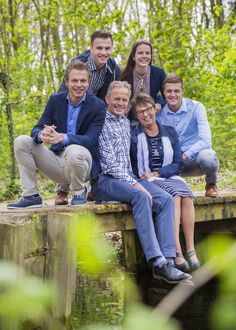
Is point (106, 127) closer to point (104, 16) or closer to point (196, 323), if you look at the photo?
point (196, 323)

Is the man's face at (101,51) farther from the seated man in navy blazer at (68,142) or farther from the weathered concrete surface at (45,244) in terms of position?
the weathered concrete surface at (45,244)

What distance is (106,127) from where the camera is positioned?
5.20 m

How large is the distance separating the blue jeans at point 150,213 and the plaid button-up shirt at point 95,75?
0.88 meters

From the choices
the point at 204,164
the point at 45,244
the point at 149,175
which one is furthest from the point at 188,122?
the point at 45,244

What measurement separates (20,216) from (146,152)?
1320 mm

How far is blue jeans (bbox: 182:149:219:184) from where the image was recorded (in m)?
5.63

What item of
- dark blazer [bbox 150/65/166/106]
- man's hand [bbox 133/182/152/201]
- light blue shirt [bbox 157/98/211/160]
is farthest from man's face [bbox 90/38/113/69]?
man's hand [bbox 133/182/152/201]

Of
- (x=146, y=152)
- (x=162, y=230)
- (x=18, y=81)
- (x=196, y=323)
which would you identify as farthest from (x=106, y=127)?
(x=18, y=81)

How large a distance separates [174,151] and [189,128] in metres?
0.60

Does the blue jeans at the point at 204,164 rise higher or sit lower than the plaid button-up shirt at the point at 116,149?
lower

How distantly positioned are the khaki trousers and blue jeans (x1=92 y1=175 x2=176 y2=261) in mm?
281

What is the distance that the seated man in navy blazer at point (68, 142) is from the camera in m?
4.90

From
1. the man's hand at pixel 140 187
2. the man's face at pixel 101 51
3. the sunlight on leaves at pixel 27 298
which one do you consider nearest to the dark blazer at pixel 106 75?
the man's face at pixel 101 51

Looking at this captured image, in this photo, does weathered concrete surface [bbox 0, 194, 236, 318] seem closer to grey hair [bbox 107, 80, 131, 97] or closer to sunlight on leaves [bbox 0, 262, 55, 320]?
grey hair [bbox 107, 80, 131, 97]
